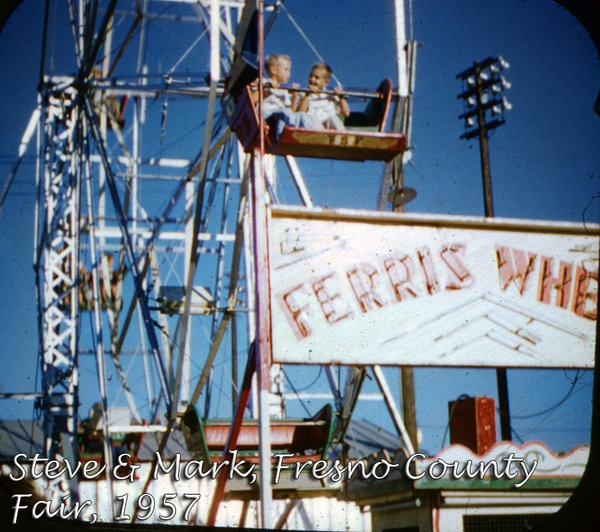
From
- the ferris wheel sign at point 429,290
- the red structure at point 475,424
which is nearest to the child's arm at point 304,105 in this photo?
A: the ferris wheel sign at point 429,290

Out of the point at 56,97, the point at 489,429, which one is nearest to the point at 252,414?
the point at 56,97

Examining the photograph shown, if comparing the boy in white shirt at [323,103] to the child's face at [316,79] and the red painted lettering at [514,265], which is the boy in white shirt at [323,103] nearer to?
the child's face at [316,79]

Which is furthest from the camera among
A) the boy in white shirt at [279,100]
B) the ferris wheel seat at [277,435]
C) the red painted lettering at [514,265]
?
the ferris wheel seat at [277,435]

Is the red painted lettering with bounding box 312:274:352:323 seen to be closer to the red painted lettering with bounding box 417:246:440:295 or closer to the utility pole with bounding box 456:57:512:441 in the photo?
the red painted lettering with bounding box 417:246:440:295

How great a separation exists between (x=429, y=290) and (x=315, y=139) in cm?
192

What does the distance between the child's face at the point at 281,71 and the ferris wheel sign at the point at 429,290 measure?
2348 mm

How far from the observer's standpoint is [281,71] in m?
9.19

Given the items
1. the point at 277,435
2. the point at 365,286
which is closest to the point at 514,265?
the point at 365,286

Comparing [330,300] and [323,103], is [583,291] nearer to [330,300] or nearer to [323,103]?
[330,300]

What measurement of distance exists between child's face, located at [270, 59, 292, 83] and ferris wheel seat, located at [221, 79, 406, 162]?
1.95ft

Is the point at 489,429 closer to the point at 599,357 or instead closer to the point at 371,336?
the point at 371,336

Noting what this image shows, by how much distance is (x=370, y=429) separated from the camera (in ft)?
119

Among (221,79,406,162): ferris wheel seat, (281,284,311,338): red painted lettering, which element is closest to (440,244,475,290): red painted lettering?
(221,79,406,162): ferris wheel seat

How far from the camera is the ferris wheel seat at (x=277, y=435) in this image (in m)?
10.3
